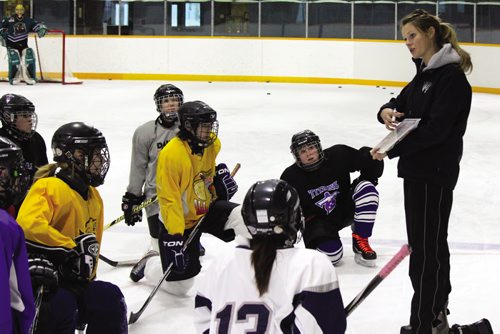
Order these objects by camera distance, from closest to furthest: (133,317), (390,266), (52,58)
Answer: (390,266), (133,317), (52,58)

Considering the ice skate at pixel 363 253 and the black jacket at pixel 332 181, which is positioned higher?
the black jacket at pixel 332 181

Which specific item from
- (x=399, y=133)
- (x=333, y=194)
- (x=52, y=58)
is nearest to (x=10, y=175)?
(x=399, y=133)

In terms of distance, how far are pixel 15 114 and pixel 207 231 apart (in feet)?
2.88

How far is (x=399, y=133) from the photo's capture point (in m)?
2.79

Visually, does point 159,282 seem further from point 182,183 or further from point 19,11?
point 19,11

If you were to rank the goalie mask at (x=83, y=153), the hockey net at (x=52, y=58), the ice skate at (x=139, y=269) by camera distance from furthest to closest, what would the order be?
the hockey net at (x=52, y=58), the ice skate at (x=139, y=269), the goalie mask at (x=83, y=153)

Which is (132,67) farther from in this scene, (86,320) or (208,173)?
(86,320)

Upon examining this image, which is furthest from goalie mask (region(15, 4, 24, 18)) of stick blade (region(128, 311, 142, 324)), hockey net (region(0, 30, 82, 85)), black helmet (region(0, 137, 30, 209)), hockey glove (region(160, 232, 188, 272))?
black helmet (region(0, 137, 30, 209))

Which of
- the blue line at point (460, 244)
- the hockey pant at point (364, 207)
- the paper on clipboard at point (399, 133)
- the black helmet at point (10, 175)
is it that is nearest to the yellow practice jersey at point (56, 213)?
the black helmet at point (10, 175)

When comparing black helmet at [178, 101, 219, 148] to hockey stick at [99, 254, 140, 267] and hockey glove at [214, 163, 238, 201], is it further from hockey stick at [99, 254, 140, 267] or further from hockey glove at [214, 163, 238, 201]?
hockey stick at [99, 254, 140, 267]

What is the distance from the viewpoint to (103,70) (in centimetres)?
1482

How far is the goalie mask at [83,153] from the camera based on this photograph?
2.64 m

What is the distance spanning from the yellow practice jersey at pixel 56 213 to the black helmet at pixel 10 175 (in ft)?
1.37

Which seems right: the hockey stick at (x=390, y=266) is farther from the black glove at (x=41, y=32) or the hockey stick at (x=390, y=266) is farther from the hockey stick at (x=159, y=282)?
the black glove at (x=41, y=32)
